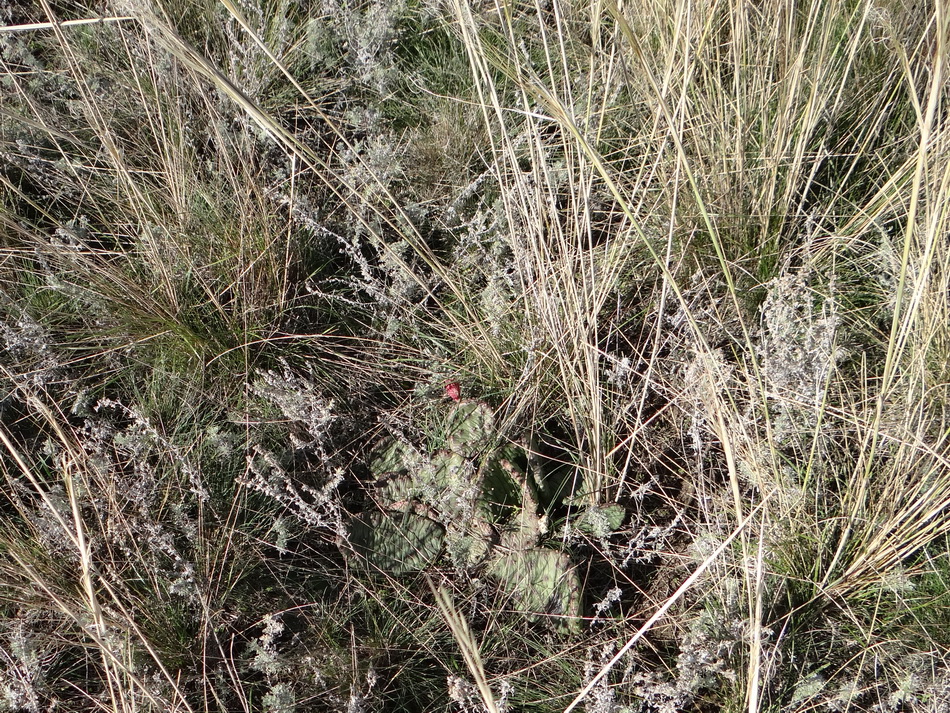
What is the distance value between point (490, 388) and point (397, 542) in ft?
1.26

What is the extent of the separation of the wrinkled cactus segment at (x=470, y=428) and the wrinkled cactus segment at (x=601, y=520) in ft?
0.81

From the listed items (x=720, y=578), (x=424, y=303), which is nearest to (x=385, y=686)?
(x=720, y=578)

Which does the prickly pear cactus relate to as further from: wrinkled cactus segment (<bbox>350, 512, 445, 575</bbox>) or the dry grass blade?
the dry grass blade

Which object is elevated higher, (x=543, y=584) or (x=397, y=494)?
(x=397, y=494)

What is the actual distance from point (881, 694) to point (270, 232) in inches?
62.4

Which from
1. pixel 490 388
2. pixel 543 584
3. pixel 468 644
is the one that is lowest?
pixel 543 584

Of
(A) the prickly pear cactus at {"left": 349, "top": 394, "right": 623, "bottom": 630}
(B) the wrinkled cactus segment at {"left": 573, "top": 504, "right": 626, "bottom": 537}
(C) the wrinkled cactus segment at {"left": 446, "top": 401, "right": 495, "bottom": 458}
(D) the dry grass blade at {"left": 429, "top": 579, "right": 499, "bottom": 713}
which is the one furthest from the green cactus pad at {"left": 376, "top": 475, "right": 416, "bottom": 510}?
(D) the dry grass blade at {"left": 429, "top": 579, "right": 499, "bottom": 713}

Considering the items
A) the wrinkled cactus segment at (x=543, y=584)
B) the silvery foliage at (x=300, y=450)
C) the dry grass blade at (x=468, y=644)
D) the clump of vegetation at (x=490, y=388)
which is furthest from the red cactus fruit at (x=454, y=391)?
the dry grass blade at (x=468, y=644)

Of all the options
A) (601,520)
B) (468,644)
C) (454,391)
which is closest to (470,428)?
(454,391)

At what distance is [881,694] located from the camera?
146cm

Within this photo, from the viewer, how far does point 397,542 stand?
1604mm

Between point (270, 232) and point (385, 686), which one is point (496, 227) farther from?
point (385, 686)

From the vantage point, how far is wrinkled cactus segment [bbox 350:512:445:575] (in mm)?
1590

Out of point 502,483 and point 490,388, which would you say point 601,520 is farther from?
point 490,388
